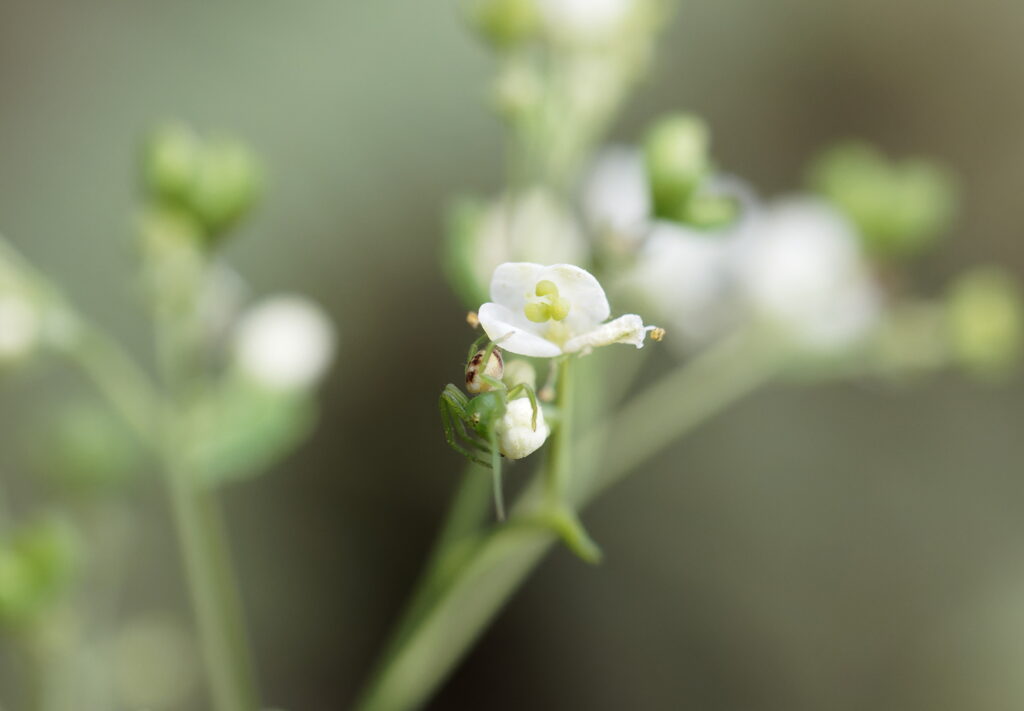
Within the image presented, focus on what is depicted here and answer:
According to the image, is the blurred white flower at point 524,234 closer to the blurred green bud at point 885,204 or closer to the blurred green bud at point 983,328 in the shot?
the blurred green bud at point 885,204

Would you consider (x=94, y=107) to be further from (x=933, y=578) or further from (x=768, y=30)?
(x=933, y=578)

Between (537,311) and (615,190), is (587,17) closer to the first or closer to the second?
(615,190)

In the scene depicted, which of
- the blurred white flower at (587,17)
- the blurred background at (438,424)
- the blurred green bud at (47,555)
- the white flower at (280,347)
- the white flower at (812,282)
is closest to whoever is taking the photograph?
the blurred green bud at (47,555)

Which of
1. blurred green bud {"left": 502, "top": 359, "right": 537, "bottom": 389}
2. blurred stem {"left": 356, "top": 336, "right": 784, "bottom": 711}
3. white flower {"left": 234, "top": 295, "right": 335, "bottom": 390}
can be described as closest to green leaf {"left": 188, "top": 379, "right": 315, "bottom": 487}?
white flower {"left": 234, "top": 295, "right": 335, "bottom": 390}

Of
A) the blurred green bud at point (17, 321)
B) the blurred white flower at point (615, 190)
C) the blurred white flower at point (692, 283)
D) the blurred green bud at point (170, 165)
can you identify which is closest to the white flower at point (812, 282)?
the blurred white flower at point (692, 283)

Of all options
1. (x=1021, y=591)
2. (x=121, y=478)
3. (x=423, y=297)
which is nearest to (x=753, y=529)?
(x=1021, y=591)
